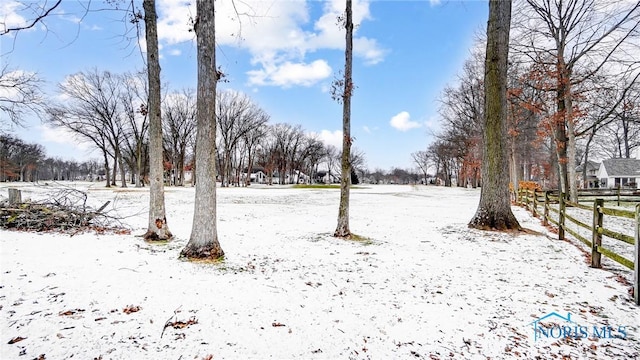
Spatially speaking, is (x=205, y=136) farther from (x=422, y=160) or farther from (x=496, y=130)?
(x=422, y=160)

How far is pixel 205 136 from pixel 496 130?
24.7ft

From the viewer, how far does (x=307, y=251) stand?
5891 millimetres

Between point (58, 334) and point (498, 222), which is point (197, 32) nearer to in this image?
point (58, 334)

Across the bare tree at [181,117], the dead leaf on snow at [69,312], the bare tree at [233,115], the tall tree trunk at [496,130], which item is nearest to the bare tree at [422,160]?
the bare tree at [233,115]

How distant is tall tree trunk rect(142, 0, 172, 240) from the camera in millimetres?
6207

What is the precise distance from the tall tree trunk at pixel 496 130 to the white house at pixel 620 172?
5102cm

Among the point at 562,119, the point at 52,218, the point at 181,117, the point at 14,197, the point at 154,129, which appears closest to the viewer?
the point at 154,129

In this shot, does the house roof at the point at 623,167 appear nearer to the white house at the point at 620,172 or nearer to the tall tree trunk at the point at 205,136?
the white house at the point at 620,172

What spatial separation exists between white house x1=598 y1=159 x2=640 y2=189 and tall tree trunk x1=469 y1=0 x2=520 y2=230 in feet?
167

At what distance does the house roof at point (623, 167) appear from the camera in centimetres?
4325

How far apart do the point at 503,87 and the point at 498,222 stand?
3733 mm

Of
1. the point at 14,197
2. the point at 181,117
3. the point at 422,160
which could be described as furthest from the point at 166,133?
the point at 422,160

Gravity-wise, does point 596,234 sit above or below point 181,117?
below

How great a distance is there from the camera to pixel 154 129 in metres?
6.29
